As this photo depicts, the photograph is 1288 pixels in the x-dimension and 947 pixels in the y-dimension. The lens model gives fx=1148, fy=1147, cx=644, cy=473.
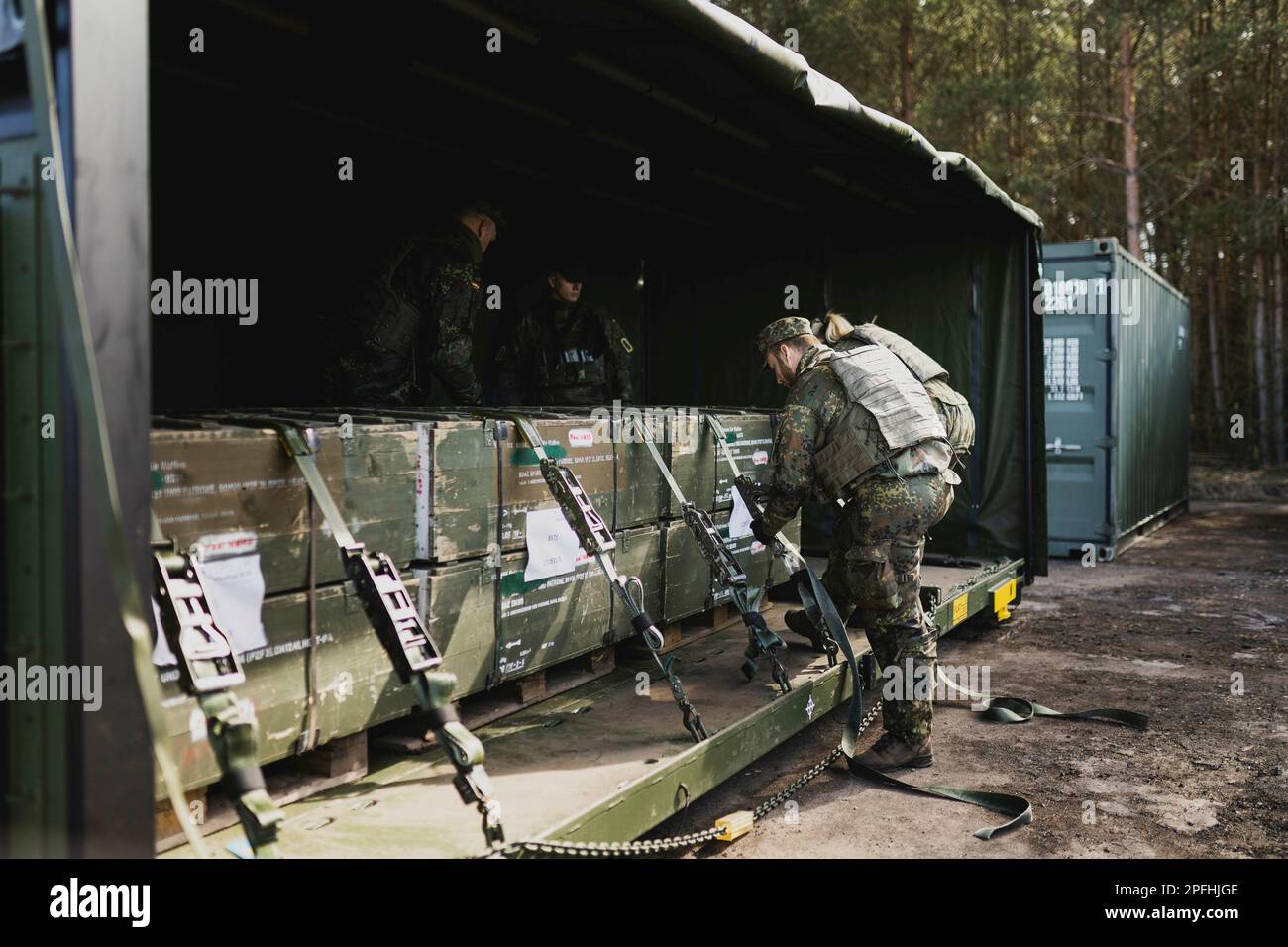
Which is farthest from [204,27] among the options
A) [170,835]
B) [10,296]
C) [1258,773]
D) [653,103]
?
[1258,773]

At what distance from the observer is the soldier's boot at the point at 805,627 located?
5727 millimetres

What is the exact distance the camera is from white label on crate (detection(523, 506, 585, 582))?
4.25 m

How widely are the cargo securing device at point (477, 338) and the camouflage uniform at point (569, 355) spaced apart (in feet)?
2.50

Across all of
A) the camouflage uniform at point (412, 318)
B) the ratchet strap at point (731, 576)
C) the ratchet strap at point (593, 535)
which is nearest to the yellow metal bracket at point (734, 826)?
the ratchet strap at point (593, 535)

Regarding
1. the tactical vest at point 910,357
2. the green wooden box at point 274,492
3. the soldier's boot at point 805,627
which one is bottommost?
the soldier's boot at point 805,627

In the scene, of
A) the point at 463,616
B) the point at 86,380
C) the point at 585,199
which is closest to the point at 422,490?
the point at 463,616

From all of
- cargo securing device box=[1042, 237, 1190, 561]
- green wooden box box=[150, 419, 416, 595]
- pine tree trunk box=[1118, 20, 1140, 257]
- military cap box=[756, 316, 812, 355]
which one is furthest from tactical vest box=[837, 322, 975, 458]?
pine tree trunk box=[1118, 20, 1140, 257]

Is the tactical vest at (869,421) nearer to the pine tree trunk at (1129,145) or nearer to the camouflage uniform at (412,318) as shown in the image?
the camouflage uniform at (412,318)

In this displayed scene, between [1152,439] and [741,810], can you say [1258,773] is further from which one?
[1152,439]

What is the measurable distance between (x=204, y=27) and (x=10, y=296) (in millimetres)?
3004

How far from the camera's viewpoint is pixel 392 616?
109 inches

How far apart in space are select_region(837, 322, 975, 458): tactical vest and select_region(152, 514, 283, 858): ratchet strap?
3650 millimetres

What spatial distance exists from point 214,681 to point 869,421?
3.34 metres

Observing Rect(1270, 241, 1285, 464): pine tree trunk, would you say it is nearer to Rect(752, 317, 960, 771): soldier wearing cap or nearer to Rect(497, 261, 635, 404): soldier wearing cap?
Rect(497, 261, 635, 404): soldier wearing cap
